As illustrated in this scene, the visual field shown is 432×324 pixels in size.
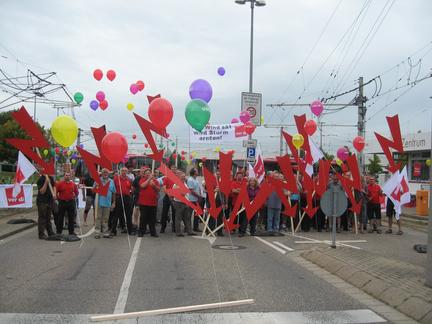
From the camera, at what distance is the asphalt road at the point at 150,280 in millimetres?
6277

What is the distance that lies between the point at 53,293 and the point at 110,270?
1.82 m

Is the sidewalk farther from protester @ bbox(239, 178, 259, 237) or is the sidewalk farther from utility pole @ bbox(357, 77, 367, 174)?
utility pole @ bbox(357, 77, 367, 174)

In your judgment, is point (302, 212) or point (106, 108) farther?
point (302, 212)

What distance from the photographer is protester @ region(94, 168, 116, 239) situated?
13.2 m

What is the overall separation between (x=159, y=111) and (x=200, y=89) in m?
1.50

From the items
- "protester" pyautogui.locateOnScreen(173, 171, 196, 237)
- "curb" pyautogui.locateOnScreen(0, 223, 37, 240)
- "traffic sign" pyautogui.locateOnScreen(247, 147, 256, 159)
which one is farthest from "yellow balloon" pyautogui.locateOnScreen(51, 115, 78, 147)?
"traffic sign" pyautogui.locateOnScreen(247, 147, 256, 159)

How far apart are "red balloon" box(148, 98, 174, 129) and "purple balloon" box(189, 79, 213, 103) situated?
1215 millimetres

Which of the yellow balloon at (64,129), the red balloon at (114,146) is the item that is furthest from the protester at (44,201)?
the red balloon at (114,146)

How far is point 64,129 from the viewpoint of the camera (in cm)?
971

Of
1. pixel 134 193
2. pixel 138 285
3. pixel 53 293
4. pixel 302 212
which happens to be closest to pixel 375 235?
pixel 302 212

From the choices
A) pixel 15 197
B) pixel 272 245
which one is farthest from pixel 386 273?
pixel 15 197

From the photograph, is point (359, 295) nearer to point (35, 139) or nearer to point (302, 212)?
point (35, 139)

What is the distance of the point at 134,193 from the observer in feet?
47.5

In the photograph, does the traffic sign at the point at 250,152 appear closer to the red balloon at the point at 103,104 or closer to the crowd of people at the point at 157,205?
the crowd of people at the point at 157,205
